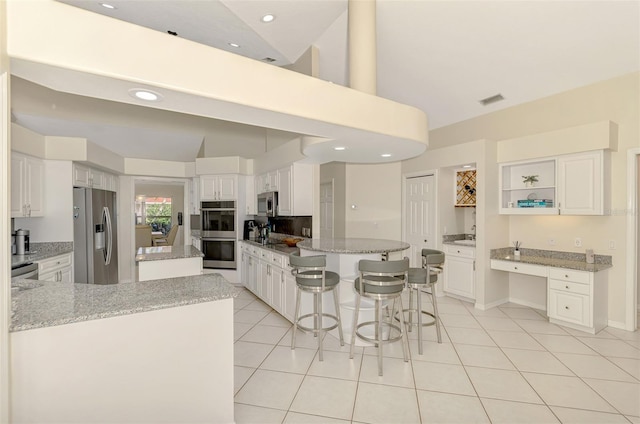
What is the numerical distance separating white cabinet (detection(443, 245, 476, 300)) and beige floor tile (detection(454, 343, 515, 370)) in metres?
1.61

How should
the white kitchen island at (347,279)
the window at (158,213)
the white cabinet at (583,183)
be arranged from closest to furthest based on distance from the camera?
the white kitchen island at (347,279)
the white cabinet at (583,183)
the window at (158,213)

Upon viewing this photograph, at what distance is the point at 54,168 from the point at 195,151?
9.40 ft

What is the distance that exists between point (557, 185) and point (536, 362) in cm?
240

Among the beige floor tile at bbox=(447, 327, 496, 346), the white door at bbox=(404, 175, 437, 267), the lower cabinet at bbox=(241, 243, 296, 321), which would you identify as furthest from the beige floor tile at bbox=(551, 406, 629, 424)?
the white door at bbox=(404, 175, 437, 267)

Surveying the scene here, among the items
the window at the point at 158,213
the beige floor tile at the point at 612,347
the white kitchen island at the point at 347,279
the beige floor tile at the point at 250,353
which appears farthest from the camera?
the window at the point at 158,213

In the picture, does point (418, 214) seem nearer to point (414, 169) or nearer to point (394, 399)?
point (414, 169)

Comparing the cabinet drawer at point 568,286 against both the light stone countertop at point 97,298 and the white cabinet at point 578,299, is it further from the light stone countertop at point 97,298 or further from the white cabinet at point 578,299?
the light stone countertop at point 97,298

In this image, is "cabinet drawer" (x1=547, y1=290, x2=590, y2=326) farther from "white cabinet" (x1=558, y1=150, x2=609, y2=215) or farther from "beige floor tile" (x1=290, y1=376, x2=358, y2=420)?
"beige floor tile" (x1=290, y1=376, x2=358, y2=420)

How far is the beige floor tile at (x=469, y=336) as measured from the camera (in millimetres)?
3463

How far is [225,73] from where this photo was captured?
1956 millimetres

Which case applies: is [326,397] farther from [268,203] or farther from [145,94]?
[268,203]

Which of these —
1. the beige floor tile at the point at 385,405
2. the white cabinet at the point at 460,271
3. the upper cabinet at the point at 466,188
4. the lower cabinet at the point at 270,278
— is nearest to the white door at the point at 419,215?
the white cabinet at the point at 460,271

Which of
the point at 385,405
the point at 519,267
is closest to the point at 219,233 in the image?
the point at 385,405

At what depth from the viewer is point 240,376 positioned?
2748 millimetres
